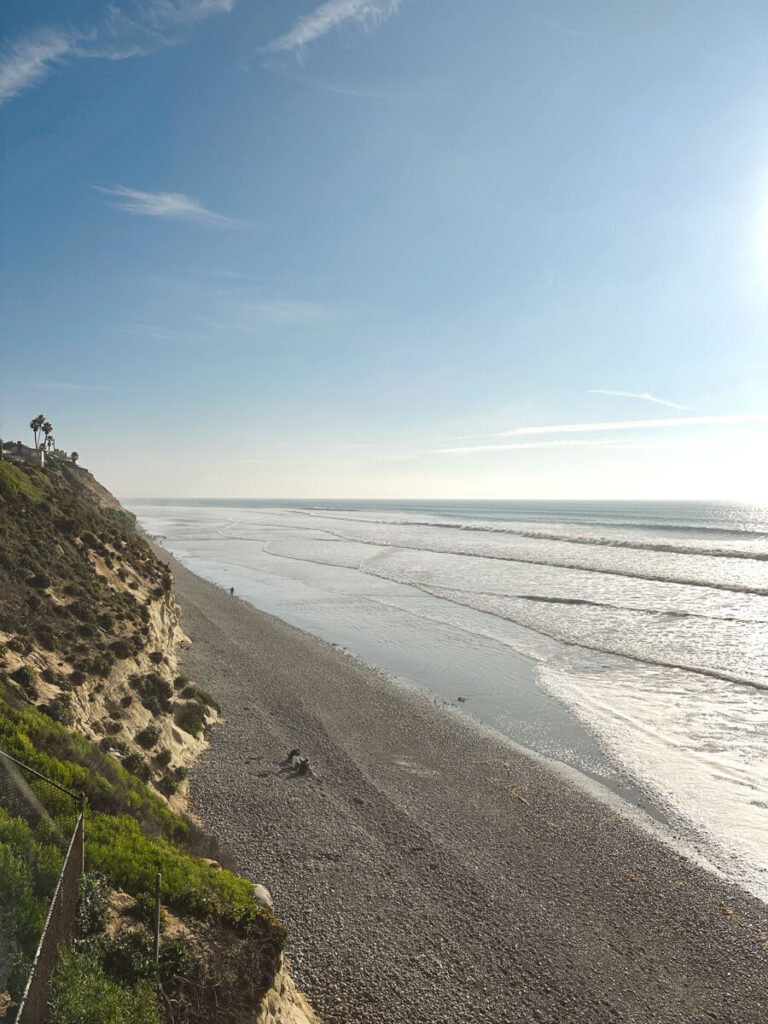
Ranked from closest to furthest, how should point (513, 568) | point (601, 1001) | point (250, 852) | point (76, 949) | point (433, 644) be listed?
point (76, 949), point (601, 1001), point (250, 852), point (433, 644), point (513, 568)

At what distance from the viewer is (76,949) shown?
5.64m

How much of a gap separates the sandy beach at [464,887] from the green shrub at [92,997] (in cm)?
365

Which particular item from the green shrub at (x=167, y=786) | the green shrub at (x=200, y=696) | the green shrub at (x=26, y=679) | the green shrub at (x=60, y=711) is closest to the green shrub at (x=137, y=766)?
the green shrub at (x=167, y=786)

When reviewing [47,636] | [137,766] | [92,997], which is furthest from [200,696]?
[92,997]

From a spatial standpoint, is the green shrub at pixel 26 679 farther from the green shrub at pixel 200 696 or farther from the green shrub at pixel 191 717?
the green shrub at pixel 200 696

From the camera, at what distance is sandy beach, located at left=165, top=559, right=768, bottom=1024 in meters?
8.57

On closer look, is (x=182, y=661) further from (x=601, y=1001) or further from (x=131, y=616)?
(x=601, y=1001)

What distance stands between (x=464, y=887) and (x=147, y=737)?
8.15 meters

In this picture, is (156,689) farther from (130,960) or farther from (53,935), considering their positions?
(53,935)

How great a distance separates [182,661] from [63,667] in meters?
9.39

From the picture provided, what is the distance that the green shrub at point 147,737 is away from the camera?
13.1 meters

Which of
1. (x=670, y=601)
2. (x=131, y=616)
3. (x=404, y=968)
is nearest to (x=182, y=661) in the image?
(x=131, y=616)

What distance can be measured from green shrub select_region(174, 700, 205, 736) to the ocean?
9483 millimetres

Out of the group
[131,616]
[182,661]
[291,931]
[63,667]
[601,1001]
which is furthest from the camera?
[182,661]
